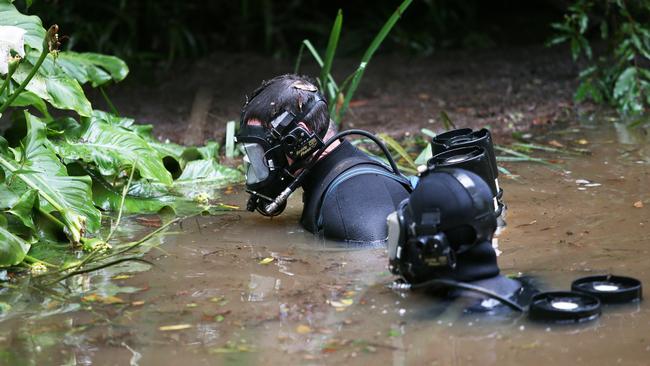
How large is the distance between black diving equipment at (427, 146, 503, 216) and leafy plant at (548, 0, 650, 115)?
3.05 meters

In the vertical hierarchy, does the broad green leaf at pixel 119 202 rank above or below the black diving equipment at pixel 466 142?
below

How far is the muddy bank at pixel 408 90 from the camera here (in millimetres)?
6543

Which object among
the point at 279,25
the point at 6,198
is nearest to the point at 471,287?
the point at 6,198

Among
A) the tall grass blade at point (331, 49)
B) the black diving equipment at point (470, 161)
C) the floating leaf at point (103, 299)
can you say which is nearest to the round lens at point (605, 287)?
the black diving equipment at point (470, 161)

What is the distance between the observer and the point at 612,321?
9.41ft

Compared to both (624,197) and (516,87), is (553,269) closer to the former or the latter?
(624,197)

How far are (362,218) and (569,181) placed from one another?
1490 mm

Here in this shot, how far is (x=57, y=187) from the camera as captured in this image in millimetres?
4051

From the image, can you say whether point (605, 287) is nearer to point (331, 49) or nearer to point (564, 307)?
point (564, 307)

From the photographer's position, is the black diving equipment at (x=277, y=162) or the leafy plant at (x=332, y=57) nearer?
the black diving equipment at (x=277, y=162)

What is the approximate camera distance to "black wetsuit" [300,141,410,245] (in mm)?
3779

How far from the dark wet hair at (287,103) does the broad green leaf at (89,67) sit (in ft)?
4.70

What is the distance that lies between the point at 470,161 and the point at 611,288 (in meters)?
0.73

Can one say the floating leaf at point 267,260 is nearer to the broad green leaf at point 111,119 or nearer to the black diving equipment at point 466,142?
the black diving equipment at point 466,142
